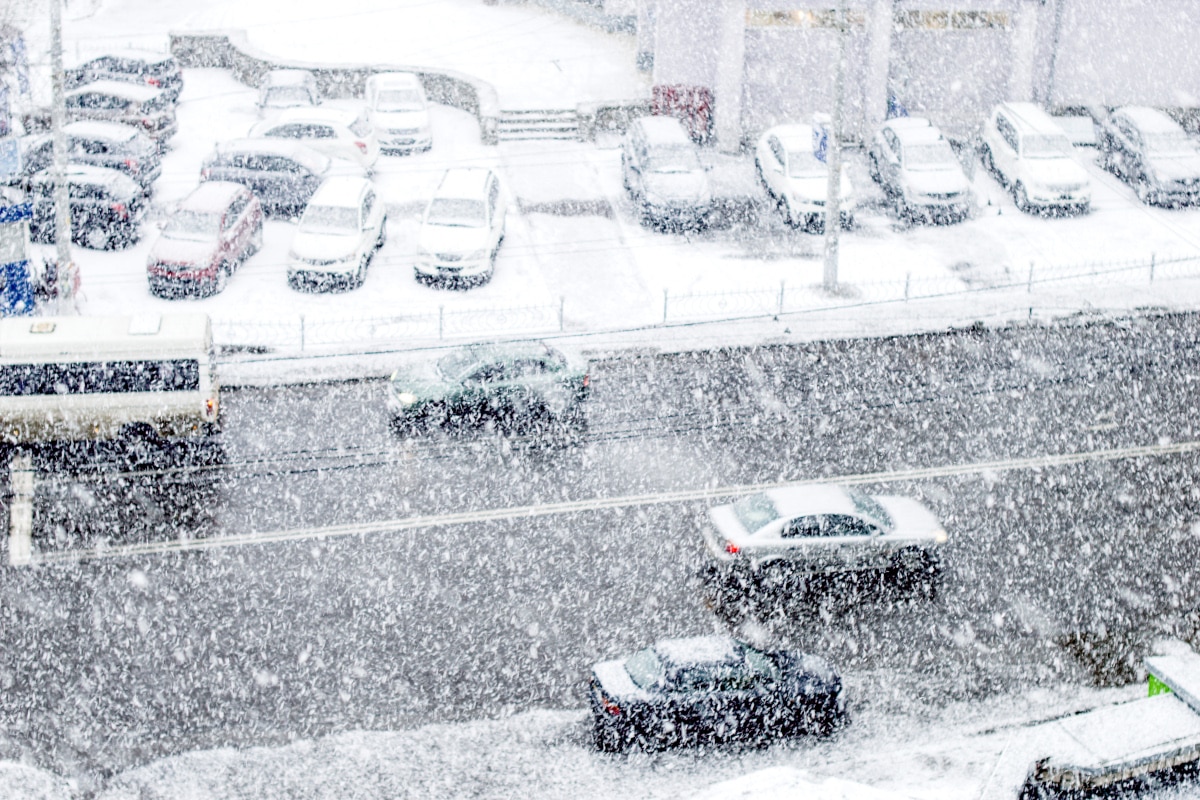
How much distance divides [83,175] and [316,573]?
45.1 ft

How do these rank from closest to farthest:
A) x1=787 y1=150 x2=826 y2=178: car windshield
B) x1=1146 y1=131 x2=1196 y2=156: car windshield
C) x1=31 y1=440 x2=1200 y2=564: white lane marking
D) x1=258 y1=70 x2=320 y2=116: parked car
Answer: x1=31 y1=440 x2=1200 y2=564: white lane marking
x1=787 y1=150 x2=826 y2=178: car windshield
x1=1146 y1=131 x2=1196 y2=156: car windshield
x1=258 y1=70 x2=320 y2=116: parked car

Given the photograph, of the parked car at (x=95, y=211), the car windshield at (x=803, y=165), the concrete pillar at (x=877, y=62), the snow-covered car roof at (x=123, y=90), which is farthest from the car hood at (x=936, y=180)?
the snow-covered car roof at (x=123, y=90)

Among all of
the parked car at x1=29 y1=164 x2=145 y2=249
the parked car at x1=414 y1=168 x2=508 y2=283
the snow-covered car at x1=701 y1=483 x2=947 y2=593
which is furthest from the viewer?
the parked car at x1=29 y1=164 x2=145 y2=249

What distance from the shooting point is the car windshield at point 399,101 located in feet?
111

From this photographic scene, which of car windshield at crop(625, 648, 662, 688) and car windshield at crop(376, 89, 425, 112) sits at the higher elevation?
car windshield at crop(376, 89, 425, 112)

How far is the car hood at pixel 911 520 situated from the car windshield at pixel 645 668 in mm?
4161

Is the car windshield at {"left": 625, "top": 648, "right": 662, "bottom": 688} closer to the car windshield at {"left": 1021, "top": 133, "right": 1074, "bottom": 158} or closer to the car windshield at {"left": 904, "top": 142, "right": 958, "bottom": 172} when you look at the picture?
the car windshield at {"left": 904, "top": 142, "right": 958, "bottom": 172}

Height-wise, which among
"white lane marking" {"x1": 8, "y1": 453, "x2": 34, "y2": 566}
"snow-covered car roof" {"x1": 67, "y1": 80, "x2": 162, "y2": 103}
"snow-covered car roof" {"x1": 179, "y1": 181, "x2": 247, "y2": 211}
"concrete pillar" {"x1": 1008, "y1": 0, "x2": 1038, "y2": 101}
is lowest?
"white lane marking" {"x1": 8, "y1": 453, "x2": 34, "y2": 566}

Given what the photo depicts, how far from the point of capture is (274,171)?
29.4 m

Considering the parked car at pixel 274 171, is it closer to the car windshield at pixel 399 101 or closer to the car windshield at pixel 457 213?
the car windshield at pixel 457 213

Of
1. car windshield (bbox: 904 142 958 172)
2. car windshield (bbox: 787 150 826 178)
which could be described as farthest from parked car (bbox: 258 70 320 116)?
car windshield (bbox: 904 142 958 172)

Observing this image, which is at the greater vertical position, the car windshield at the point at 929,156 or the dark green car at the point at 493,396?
the car windshield at the point at 929,156

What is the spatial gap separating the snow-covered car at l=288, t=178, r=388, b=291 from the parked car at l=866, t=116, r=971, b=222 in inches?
443

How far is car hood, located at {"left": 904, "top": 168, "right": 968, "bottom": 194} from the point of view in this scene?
2977 cm
